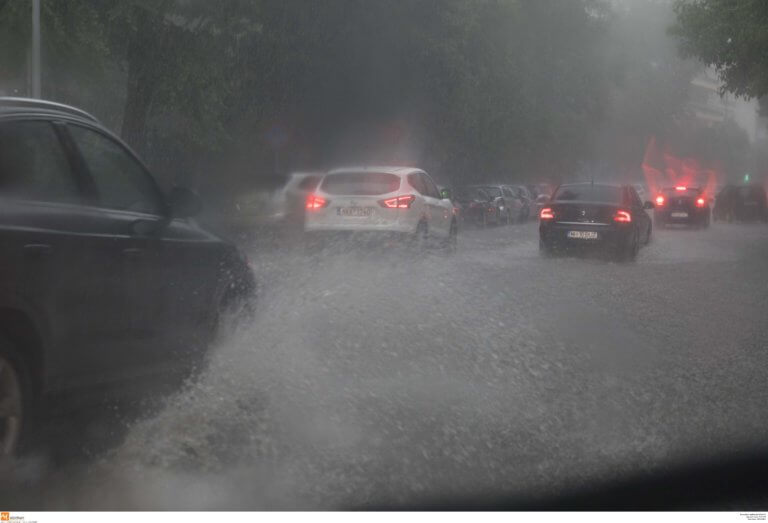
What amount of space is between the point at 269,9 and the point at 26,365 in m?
30.1

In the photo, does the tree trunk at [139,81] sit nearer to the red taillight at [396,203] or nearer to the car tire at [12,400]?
the red taillight at [396,203]

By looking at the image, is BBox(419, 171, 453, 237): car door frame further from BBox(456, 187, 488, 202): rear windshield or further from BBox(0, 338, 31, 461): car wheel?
BBox(456, 187, 488, 202): rear windshield

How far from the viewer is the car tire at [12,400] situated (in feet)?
14.9

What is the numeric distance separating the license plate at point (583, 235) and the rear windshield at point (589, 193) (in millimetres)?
780

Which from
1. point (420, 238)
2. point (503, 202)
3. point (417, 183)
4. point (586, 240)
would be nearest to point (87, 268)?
point (420, 238)

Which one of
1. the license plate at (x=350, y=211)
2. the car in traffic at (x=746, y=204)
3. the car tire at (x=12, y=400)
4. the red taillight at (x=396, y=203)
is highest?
the car tire at (x=12, y=400)

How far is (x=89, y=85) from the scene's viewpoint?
23.8 m

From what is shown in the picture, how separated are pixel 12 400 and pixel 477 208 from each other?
1335 inches

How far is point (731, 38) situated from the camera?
2780cm

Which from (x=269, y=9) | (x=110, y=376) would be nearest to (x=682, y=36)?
(x=269, y=9)

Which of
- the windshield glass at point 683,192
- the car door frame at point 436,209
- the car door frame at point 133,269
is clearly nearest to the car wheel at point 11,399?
the car door frame at point 133,269

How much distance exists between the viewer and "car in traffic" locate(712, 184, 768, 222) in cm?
4659

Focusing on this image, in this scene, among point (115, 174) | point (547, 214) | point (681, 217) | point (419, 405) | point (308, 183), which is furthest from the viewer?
point (681, 217)

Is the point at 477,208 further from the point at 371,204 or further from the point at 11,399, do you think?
the point at 11,399
